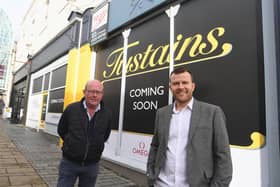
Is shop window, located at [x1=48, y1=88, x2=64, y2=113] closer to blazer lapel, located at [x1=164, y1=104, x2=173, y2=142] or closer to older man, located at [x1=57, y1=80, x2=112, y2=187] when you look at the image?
older man, located at [x1=57, y1=80, x2=112, y2=187]

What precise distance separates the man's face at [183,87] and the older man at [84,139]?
945mm

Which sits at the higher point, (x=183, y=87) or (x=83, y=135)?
(x=183, y=87)

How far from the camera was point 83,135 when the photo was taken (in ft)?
7.48

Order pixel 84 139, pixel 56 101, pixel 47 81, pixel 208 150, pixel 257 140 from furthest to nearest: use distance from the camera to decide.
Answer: pixel 47 81 → pixel 56 101 → pixel 257 140 → pixel 84 139 → pixel 208 150

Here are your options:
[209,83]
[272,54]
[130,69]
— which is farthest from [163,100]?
[272,54]

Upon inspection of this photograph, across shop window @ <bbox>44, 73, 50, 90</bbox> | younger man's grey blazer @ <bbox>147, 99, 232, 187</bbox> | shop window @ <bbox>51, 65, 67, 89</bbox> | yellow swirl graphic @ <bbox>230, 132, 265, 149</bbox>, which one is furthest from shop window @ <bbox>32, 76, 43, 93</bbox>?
younger man's grey blazer @ <bbox>147, 99, 232, 187</bbox>

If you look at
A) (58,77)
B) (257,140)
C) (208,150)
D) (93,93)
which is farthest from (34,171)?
(58,77)

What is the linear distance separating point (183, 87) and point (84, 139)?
3.89 ft

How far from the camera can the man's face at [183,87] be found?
63.7 inches

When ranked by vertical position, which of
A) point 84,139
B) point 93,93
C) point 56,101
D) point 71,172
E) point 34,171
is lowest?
point 34,171

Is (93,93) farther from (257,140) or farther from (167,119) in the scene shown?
(257,140)

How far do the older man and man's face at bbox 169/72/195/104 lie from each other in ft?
3.10

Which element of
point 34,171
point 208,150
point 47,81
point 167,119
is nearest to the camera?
point 208,150

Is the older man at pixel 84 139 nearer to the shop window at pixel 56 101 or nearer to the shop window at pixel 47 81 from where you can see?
the shop window at pixel 56 101
